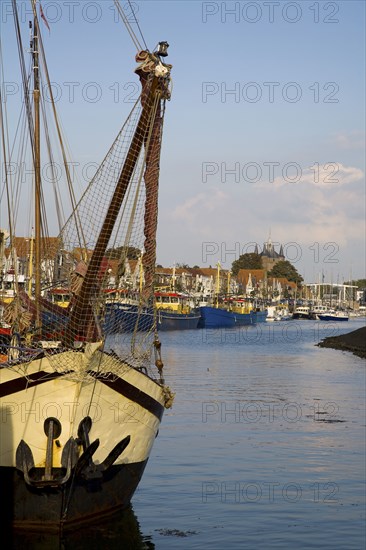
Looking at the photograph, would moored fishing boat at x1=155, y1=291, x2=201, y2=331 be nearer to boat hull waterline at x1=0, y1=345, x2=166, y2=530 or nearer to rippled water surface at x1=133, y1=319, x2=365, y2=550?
rippled water surface at x1=133, y1=319, x2=365, y2=550

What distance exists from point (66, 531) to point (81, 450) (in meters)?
1.37

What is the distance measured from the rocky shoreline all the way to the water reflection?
54.1 metres

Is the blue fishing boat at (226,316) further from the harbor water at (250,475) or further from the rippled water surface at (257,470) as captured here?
the harbor water at (250,475)

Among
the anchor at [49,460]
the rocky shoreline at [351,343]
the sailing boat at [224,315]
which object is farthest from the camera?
the sailing boat at [224,315]

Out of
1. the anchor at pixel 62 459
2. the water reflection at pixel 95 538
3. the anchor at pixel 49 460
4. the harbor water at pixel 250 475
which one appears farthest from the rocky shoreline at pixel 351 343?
the anchor at pixel 49 460

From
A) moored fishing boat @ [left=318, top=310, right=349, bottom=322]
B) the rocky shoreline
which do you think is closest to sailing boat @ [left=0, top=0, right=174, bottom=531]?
the rocky shoreline

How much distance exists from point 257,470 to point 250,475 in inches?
20.5

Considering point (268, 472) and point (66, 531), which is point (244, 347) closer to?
point (268, 472)

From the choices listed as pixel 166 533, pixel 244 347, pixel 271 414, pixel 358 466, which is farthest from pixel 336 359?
pixel 166 533

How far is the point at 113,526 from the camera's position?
15.4m

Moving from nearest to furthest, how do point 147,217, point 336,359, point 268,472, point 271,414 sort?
point 147,217 < point 268,472 < point 271,414 < point 336,359

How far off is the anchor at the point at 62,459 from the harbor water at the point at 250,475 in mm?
1070

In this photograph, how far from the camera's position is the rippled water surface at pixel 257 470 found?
16.0 metres

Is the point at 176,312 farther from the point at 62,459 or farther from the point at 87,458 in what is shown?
the point at 62,459
